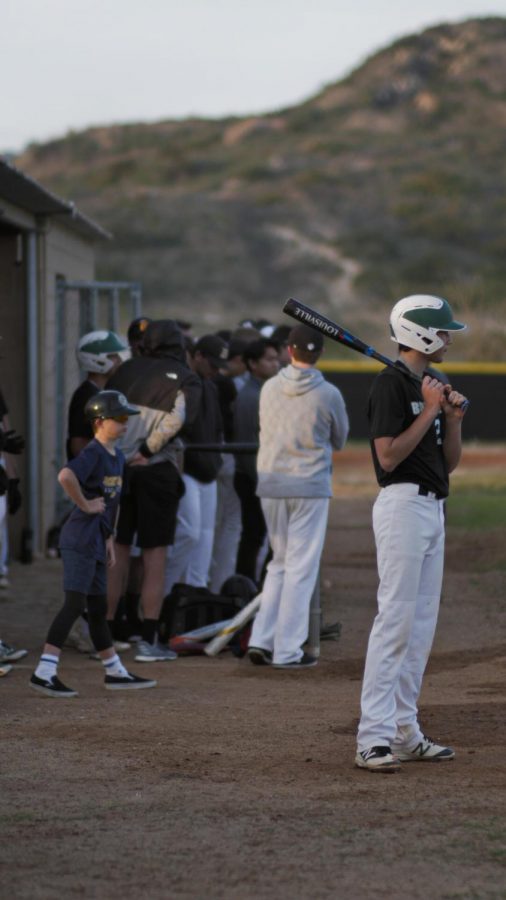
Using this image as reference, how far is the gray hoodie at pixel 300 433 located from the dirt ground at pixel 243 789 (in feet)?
3.64

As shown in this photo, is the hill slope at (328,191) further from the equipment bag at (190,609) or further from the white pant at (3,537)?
the equipment bag at (190,609)

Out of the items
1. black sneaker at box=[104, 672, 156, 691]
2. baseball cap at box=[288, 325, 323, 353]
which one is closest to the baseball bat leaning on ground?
baseball cap at box=[288, 325, 323, 353]

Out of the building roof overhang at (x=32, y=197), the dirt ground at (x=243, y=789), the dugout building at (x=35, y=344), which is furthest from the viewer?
the dugout building at (x=35, y=344)

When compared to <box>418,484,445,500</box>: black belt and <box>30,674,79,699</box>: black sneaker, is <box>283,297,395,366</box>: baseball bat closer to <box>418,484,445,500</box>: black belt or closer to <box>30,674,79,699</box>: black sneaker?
<box>418,484,445,500</box>: black belt

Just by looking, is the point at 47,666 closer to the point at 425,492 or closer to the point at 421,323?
the point at 425,492

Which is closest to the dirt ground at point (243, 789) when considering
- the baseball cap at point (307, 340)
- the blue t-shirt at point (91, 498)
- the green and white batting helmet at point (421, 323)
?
the blue t-shirt at point (91, 498)

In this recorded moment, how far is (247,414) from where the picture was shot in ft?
37.0

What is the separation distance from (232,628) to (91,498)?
1875 millimetres

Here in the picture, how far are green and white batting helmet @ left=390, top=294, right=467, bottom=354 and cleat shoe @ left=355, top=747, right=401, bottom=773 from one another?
1665 millimetres

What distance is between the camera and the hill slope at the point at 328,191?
57.1 metres

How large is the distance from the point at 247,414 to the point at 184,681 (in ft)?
9.48

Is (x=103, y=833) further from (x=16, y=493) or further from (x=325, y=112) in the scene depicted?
(x=325, y=112)

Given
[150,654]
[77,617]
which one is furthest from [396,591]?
[150,654]

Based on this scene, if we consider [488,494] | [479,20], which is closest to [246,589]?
[488,494]
